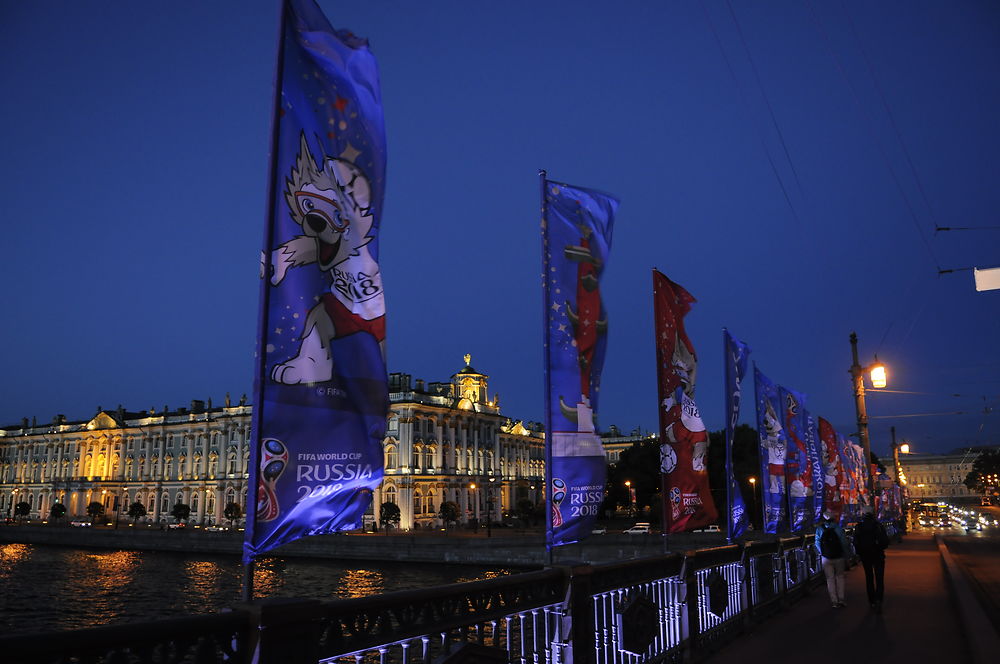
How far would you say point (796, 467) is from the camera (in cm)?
2130

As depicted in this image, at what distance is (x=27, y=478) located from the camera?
128 metres

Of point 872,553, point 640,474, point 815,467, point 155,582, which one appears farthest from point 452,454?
point 872,553

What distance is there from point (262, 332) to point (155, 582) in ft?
149

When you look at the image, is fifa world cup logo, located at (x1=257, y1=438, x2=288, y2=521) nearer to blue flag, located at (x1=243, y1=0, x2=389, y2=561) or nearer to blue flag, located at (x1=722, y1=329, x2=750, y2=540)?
blue flag, located at (x1=243, y1=0, x2=389, y2=561)

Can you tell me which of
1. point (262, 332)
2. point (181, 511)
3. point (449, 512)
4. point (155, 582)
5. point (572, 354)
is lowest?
point (155, 582)

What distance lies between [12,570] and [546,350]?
54650 millimetres

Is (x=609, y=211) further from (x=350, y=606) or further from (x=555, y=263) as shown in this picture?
(x=350, y=606)

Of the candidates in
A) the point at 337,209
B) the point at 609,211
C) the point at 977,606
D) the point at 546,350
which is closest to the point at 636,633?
the point at 546,350

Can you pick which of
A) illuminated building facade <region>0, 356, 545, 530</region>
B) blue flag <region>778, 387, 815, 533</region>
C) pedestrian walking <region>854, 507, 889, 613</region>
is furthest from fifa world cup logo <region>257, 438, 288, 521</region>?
illuminated building facade <region>0, 356, 545, 530</region>

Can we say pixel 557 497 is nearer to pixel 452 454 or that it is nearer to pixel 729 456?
pixel 729 456

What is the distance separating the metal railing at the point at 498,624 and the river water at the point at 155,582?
20649mm

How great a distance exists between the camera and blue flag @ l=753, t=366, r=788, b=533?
18438 mm

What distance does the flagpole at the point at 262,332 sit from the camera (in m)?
5.50

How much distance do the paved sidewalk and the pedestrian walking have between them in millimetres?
280
